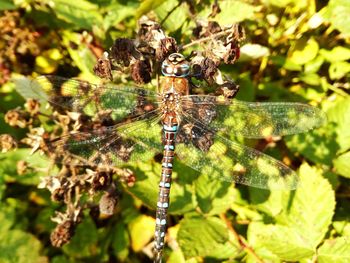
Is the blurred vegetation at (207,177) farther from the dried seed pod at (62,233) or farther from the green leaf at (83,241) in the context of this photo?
the dried seed pod at (62,233)

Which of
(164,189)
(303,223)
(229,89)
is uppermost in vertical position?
(229,89)

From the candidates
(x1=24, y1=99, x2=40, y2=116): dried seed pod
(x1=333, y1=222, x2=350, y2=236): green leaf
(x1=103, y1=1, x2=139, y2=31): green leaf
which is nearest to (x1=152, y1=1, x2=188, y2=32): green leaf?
(x1=103, y1=1, x2=139, y2=31): green leaf

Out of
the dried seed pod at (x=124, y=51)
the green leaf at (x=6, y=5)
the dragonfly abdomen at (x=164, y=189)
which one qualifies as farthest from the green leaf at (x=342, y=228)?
the green leaf at (x=6, y=5)

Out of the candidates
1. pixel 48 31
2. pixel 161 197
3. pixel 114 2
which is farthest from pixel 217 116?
pixel 48 31

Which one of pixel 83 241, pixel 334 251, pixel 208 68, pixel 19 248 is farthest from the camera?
pixel 83 241

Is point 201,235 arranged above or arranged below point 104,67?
below

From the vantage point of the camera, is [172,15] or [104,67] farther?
[172,15]

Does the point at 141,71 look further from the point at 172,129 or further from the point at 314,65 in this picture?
the point at 314,65

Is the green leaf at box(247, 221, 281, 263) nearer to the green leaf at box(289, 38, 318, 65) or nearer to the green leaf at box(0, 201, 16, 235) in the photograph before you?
the green leaf at box(289, 38, 318, 65)

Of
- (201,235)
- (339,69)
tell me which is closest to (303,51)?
(339,69)
